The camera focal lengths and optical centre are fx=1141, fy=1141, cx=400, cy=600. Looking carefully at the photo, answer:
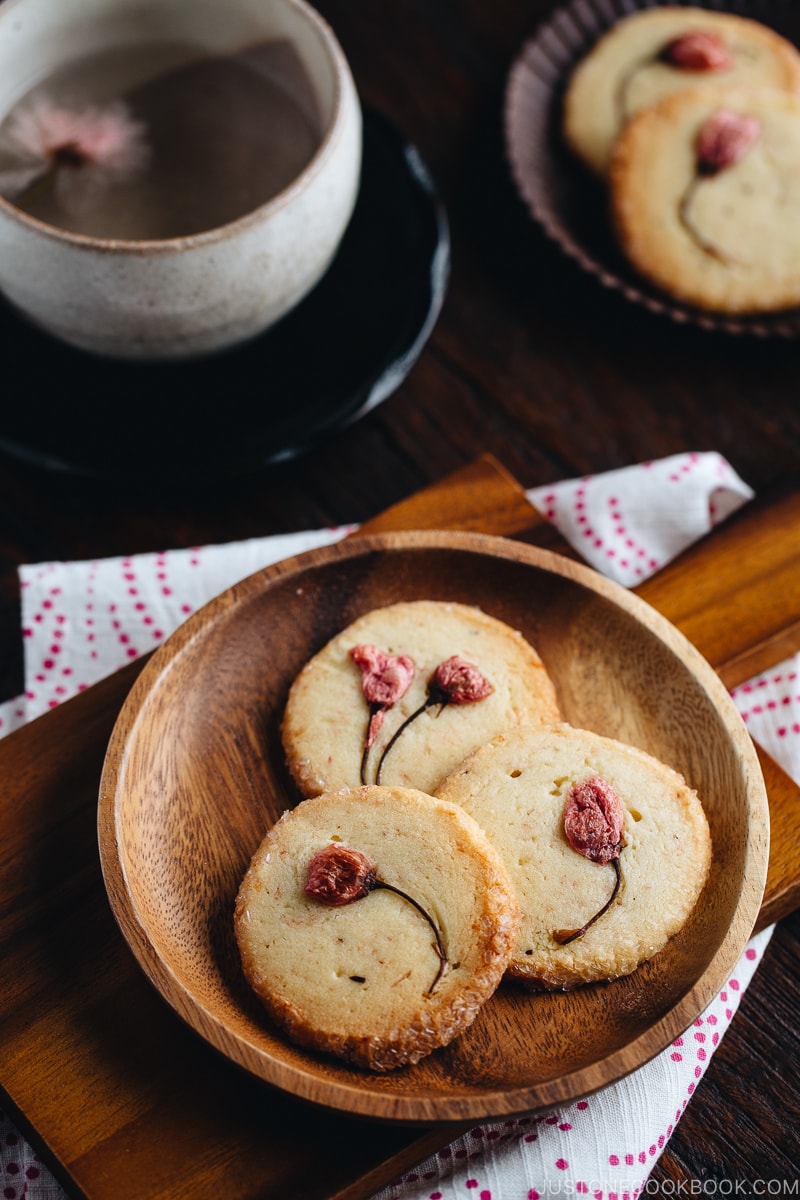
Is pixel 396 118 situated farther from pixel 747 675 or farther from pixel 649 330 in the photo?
pixel 747 675

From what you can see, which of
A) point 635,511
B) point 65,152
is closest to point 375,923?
point 635,511

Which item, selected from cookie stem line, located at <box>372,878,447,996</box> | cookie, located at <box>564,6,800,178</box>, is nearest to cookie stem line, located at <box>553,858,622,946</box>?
cookie stem line, located at <box>372,878,447,996</box>

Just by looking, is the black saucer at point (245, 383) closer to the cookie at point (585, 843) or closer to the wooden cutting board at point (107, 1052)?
the wooden cutting board at point (107, 1052)

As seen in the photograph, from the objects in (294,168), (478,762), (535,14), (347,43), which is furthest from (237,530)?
(535,14)

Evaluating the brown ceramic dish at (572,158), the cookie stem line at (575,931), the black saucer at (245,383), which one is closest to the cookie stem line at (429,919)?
the cookie stem line at (575,931)

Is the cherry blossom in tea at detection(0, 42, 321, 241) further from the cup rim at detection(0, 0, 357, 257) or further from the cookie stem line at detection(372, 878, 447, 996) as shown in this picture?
the cookie stem line at detection(372, 878, 447, 996)
